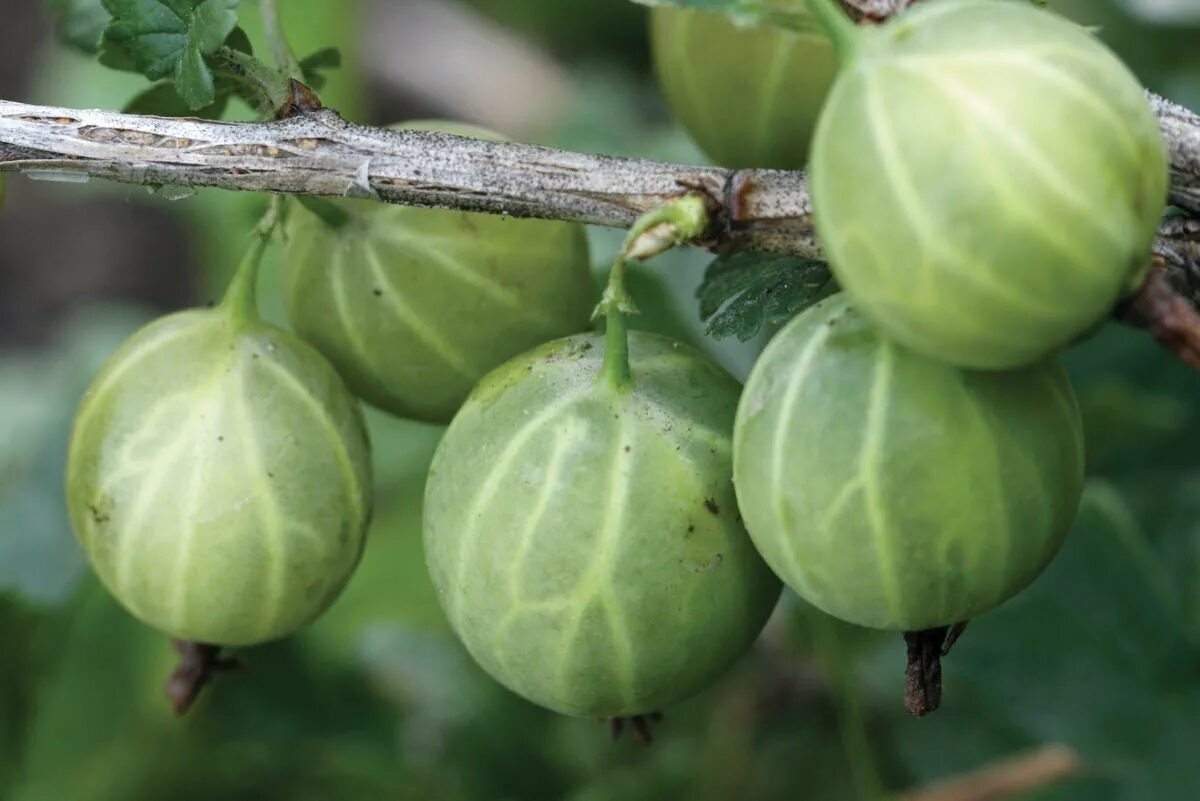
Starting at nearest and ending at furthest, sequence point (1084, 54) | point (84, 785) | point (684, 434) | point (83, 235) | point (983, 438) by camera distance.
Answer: point (1084, 54) → point (983, 438) → point (684, 434) → point (84, 785) → point (83, 235)

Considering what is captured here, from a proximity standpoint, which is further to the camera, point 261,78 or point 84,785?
point 84,785

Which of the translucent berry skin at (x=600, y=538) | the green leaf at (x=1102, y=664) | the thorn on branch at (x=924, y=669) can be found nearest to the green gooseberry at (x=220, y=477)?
the translucent berry skin at (x=600, y=538)

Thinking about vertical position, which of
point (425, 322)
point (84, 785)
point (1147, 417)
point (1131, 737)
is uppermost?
point (425, 322)

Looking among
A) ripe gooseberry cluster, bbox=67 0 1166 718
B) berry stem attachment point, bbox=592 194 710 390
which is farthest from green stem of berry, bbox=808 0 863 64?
berry stem attachment point, bbox=592 194 710 390

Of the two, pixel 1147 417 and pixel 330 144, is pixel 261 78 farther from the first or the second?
pixel 1147 417

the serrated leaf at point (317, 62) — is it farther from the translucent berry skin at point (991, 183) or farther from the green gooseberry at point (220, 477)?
the translucent berry skin at point (991, 183)

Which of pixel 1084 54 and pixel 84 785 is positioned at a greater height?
pixel 1084 54

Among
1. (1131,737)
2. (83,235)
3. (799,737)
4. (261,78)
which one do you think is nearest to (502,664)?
(261,78)
